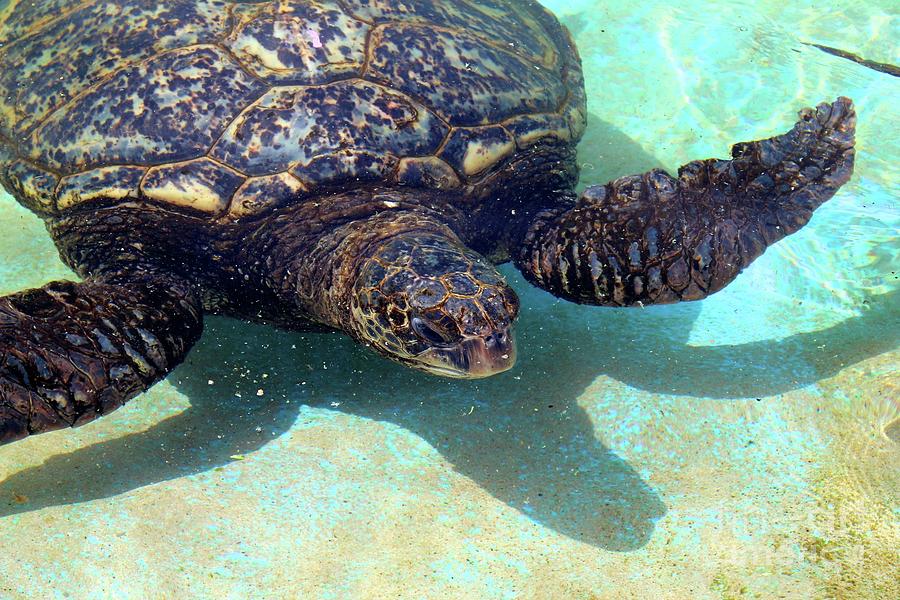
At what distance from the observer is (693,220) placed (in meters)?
3.82

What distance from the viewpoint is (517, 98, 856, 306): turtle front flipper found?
3744 millimetres

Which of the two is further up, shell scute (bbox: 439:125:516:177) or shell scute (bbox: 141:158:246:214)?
shell scute (bbox: 141:158:246:214)

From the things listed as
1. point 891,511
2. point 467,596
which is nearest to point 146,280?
point 467,596

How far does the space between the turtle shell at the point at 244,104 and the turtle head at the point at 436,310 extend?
71 centimetres

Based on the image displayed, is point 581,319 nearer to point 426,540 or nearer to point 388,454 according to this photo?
point 388,454

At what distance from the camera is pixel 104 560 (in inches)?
104

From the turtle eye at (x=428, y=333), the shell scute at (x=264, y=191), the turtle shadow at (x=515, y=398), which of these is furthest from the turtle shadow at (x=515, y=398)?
the shell scute at (x=264, y=191)

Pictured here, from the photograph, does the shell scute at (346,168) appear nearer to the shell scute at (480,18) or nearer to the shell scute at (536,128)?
the shell scute at (536,128)

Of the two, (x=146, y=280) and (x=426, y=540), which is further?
(x=146, y=280)

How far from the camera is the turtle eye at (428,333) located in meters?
3.10

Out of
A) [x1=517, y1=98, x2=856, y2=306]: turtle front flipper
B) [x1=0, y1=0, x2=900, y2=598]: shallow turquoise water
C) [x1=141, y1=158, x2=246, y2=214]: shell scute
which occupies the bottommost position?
[x1=0, y1=0, x2=900, y2=598]: shallow turquoise water

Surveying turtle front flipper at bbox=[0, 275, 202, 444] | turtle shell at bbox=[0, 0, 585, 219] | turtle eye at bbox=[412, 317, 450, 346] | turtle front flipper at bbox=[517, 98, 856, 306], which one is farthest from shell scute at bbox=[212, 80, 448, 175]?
turtle eye at bbox=[412, 317, 450, 346]

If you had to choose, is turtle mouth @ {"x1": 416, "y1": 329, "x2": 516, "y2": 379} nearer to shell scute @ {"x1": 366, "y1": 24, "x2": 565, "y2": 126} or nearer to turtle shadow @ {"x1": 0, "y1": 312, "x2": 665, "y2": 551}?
turtle shadow @ {"x1": 0, "y1": 312, "x2": 665, "y2": 551}

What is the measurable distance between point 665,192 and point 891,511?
1898mm
